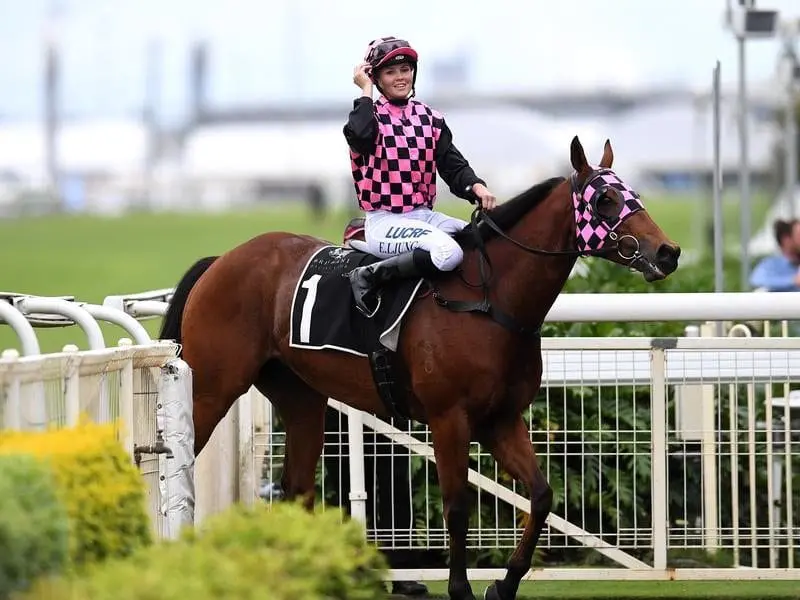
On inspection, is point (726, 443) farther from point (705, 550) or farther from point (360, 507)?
point (360, 507)

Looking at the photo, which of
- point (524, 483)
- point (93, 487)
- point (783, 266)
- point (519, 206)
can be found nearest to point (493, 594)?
point (524, 483)

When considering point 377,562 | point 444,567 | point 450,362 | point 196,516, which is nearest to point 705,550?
point 444,567

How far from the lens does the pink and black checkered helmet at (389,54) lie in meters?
6.62

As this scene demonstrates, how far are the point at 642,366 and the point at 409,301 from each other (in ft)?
4.09

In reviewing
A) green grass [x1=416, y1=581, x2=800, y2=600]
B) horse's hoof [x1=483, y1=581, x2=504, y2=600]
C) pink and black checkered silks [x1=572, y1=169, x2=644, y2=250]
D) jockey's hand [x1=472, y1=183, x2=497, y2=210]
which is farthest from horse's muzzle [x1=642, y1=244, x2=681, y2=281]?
green grass [x1=416, y1=581, x2=800, y2=600]

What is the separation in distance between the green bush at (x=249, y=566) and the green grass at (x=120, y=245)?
42.9 ft

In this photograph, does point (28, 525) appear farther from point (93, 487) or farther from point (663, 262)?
point (663, 262)

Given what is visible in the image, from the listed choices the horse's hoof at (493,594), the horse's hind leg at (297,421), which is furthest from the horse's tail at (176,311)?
the horse's hoof at (493,594)

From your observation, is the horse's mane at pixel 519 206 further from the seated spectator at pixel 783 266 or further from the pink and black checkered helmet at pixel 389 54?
the seated spectator at pixel 783 266

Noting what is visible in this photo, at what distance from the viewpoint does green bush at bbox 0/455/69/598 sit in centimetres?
333

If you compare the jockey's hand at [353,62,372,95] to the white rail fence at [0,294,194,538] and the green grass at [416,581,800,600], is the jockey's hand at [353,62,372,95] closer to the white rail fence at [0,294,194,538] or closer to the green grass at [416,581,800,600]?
the white rail fence at [0,294,194,538]

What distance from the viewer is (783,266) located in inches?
484

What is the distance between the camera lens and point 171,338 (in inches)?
282

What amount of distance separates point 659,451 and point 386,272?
1.41 m
